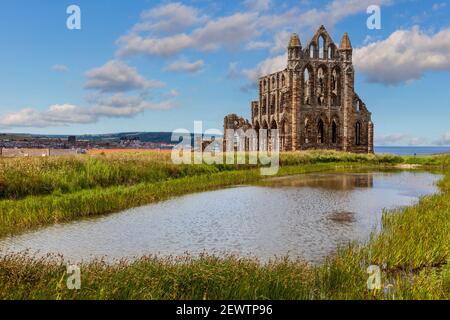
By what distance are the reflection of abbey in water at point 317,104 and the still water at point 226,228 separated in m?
43.5

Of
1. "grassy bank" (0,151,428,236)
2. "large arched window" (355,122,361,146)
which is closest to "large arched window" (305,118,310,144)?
"large arched window" (355,122,361,146)

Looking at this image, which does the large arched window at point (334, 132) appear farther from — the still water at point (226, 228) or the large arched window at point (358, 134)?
the still water at point (226, 228)

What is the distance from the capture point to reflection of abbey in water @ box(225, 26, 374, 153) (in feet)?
222

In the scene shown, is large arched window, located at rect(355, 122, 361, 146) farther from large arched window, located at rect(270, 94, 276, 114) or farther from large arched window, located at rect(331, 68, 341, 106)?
large arched window, located at rect(270, 94, 276, 114)

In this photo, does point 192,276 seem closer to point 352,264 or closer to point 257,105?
point 352,264

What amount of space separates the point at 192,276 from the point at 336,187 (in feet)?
74.9

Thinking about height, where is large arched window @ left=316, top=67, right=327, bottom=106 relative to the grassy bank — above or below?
above

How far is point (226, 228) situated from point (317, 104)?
189 feet

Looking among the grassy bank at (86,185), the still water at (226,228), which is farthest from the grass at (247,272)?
the still water at (226,228)

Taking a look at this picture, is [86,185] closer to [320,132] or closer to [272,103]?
[272,103]

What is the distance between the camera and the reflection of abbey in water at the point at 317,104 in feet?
222

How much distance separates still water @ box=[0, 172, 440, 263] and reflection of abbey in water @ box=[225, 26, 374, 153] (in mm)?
43528

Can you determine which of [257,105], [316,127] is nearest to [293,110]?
[316,127]

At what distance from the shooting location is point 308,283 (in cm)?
850
